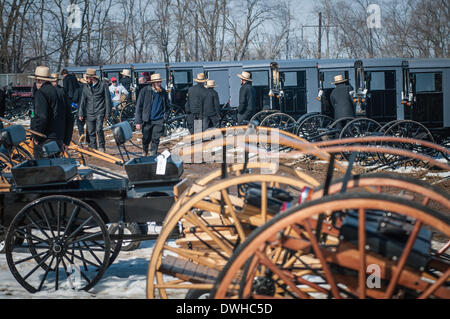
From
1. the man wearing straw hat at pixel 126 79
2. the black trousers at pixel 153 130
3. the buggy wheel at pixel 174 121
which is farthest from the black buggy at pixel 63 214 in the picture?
the man wearing straw hat at pixel 126 79

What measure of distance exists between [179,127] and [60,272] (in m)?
14.5

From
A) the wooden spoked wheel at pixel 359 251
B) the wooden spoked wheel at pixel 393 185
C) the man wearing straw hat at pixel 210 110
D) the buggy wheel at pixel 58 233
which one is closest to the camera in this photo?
the wooden spoked wheel at pixel 359 251

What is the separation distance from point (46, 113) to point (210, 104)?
648 cm

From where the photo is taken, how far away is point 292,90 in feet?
53.1

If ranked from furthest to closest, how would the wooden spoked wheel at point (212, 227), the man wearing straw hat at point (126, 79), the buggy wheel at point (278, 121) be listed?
the man wearing straw hat at point (126, 79) < the buggy wheel at point (278, 121) < the wooden spoked wheel at point (212, 227)

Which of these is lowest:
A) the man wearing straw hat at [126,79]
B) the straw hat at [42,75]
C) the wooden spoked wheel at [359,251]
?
the wooden spoked wheel at [359,251]

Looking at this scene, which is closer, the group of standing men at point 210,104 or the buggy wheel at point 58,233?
the buggy wheel at point 58,233

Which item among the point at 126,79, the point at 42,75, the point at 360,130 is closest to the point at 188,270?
the point at 42,75

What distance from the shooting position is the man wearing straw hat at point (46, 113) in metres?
7.04

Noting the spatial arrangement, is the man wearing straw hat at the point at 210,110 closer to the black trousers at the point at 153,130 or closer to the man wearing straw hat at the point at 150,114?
the man wearing straw hat at the point at 150,114

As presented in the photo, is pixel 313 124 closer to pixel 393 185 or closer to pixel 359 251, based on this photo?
pixel 393 185

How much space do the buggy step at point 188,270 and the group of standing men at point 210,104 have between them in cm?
927

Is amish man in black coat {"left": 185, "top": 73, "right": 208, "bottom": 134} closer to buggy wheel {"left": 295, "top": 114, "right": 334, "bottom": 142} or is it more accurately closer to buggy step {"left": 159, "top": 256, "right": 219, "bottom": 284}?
buggy wheel {"left": 295, "top": 114, "right": 334, "bottom": 142}

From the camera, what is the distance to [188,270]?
11.3 ft
